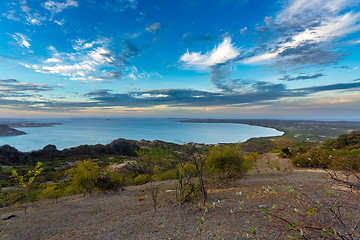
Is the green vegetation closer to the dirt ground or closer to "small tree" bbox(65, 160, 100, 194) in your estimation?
the dirt ground

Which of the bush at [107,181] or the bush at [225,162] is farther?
the bush at [107,181]

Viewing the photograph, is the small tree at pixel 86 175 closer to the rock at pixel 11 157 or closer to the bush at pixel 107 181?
the bush at pixel 107 181

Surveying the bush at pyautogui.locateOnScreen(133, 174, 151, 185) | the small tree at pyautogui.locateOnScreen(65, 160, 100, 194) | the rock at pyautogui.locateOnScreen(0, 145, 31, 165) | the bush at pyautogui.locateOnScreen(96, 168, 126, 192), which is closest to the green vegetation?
the bush at pyautogui.locateOnScreen(96, 168, 126, 192)

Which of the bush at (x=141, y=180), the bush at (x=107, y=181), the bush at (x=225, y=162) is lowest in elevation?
the bush at (x=141, y=180)

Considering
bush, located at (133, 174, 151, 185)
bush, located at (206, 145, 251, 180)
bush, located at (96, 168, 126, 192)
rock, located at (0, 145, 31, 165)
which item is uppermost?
bush, located at (206, 145, 251, 180)

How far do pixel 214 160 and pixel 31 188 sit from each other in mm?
13510

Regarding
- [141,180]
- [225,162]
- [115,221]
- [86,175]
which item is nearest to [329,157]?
[115,221]

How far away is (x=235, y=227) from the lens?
4.74 metres

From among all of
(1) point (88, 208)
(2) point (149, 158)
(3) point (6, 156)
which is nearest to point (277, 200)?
(2) point (149, 158)

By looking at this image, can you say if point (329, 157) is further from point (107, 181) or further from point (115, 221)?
point (107, 181)

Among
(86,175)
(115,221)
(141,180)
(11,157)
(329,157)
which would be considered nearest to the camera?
(329,157)

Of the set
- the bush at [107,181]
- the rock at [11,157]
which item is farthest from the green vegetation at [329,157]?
the rock at [11,157]

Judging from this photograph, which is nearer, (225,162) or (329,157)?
(329,157)

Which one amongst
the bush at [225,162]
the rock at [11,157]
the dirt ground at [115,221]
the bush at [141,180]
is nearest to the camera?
the dirt ground at [115,221]
